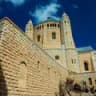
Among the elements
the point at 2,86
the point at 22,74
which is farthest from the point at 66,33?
the point at 2,86

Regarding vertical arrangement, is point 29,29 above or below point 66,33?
above

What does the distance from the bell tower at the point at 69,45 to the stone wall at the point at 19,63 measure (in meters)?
18.0

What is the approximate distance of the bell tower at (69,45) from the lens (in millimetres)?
28547

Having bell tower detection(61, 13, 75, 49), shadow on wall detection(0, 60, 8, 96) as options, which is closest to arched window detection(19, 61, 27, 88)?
shadow on wall detection(0, 60, 8, 96)

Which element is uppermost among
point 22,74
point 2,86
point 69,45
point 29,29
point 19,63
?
point 29,29

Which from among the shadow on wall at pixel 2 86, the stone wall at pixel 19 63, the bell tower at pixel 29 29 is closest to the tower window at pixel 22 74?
the stone wall at pixel 19 63

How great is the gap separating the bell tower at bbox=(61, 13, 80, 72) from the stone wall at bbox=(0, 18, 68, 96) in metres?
18.0

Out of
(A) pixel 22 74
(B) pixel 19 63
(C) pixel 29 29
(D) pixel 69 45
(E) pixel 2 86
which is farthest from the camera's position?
(C) pixel 29 29

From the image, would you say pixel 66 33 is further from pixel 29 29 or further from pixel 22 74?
pixel 22 74

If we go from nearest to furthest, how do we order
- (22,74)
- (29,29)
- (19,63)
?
(19,63) → (22,74) → (29,29)

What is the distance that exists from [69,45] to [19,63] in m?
23.2

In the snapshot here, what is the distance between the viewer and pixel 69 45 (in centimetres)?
3023

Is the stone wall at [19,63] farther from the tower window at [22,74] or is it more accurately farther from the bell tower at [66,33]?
the bell tower at [66,33]

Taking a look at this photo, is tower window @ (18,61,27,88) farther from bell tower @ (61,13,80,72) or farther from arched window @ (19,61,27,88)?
bell tower @ (61,13,80,72)
